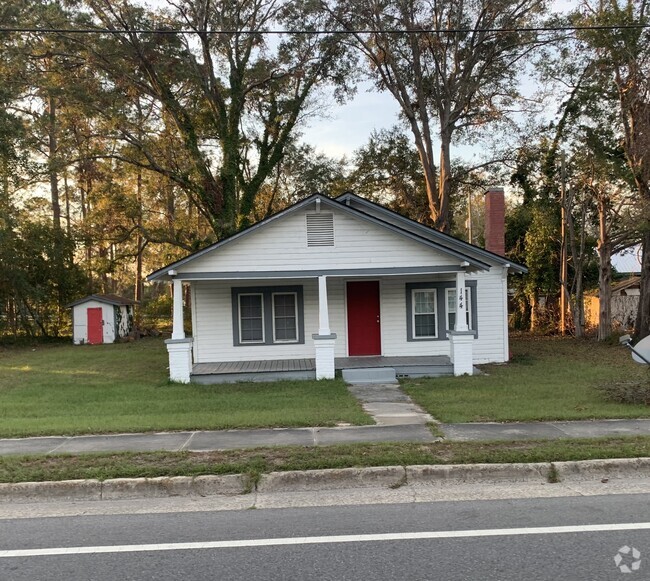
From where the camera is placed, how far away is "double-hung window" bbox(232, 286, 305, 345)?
15.6 m

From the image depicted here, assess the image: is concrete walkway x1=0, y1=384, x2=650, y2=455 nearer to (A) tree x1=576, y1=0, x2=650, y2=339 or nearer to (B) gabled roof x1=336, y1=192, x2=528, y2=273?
(B) gabled roof x1=336, y1=192, x2=528, y2=273

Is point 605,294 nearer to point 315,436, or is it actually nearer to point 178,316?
point 178,316

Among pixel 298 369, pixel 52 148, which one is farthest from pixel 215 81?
pixel 298 369

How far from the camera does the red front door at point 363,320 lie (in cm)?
1591

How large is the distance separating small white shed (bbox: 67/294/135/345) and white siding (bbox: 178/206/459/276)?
1641 cm

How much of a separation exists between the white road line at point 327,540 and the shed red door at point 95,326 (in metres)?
25.3

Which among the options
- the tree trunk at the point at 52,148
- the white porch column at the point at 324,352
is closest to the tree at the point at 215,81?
the tree trunk at the point at 52,148

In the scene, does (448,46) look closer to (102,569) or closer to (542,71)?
(542,71)

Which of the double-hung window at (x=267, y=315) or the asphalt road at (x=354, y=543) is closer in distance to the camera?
the asphalt road at (x=354, y=543)

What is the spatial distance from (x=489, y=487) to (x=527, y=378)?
7702 millimetres

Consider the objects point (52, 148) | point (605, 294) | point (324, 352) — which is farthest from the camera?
point (52, 148)

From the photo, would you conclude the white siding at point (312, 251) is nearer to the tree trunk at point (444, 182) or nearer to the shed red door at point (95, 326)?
the tree trunk at point (444, 182)

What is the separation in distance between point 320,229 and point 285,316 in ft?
10.2

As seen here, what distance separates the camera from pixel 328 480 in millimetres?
5695
